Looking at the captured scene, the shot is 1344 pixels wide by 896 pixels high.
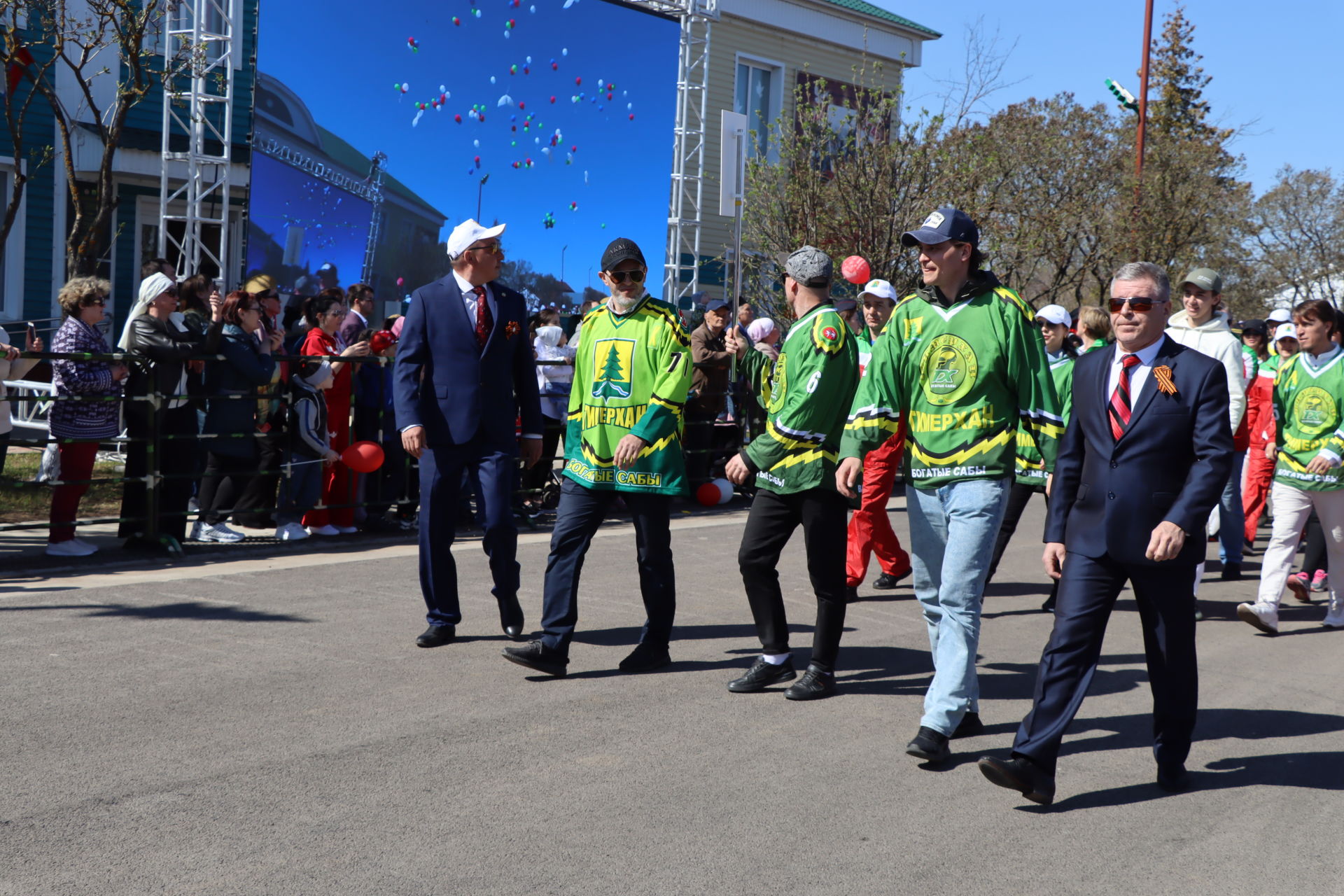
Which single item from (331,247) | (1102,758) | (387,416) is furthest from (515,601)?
(331,247)

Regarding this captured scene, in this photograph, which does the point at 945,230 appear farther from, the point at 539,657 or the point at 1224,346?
the point at 1224,346

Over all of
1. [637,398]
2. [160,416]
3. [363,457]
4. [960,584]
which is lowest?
[960,584]

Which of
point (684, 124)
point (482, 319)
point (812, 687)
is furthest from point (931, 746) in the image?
point (684, 124)

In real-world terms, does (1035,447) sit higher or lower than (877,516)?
higher

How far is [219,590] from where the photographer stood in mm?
7500

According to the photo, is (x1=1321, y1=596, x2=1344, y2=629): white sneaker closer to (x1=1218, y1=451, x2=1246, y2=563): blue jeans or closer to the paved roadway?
the paved roadway

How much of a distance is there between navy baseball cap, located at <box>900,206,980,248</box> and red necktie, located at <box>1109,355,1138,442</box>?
0.78 metres

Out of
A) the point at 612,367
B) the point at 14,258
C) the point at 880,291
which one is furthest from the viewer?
the point at 14,258

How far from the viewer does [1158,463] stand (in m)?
4.42

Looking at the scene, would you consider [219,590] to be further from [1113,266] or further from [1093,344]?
[1113,266]

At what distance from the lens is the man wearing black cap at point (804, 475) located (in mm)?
5625

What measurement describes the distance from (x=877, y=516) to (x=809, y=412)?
9.56 ft

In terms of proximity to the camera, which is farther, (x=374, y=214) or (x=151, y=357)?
(x=374, y=214)

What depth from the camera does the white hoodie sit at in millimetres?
7887
